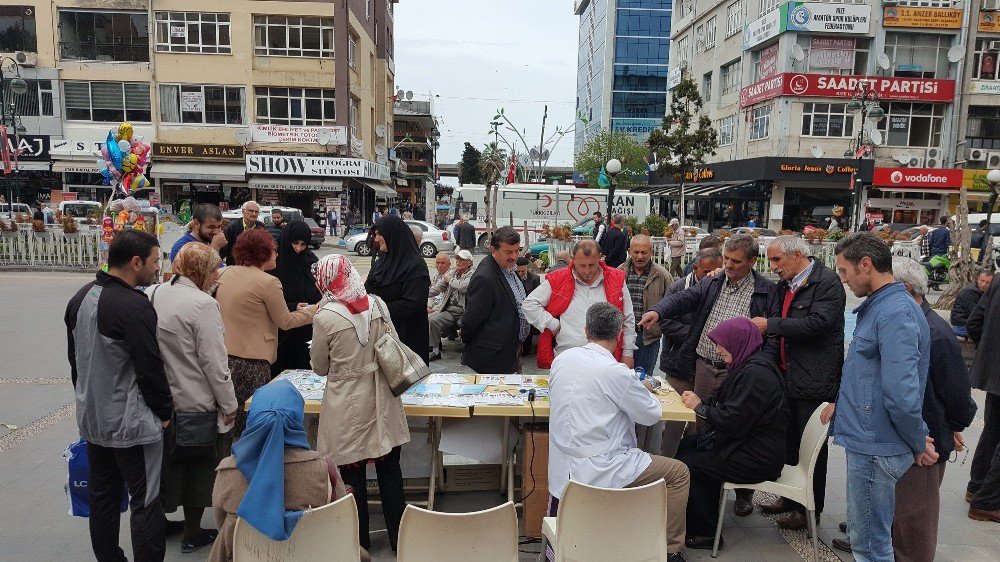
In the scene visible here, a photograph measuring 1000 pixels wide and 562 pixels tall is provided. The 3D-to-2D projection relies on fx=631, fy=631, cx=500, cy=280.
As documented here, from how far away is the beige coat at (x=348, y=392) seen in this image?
3.47 metres

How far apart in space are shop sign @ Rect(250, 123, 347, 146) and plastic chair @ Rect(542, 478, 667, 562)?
28585 mm

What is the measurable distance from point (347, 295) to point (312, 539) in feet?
4.32

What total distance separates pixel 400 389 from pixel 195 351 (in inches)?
A: 45.6

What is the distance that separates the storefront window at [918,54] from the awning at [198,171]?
31656 mm

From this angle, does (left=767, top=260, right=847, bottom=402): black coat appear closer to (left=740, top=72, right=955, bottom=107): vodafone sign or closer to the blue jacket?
the blue jacket

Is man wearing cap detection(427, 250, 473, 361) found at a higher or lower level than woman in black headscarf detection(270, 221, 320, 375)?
lower

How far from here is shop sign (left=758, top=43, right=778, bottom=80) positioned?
31.7m

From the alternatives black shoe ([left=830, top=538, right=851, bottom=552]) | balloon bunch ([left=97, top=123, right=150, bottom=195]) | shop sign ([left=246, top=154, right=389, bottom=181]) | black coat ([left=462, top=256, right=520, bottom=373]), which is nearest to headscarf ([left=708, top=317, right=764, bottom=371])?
black shoe ([left=830, top=538, right=851, bottom=552])

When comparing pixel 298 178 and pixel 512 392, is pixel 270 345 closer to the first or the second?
pixel 512 392

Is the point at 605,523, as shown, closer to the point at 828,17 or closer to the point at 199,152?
the point at 199,152

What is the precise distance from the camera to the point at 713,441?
13.4ft

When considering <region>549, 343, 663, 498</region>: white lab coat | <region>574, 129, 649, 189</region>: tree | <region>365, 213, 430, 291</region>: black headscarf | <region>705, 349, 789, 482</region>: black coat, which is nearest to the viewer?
<region>549, 343, 663, 498</region>: white lab coat

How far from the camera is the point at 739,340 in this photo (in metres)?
3.76

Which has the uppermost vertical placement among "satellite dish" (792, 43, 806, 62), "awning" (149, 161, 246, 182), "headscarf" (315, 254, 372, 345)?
"satellite dish" (792, 43, 806, 62)
